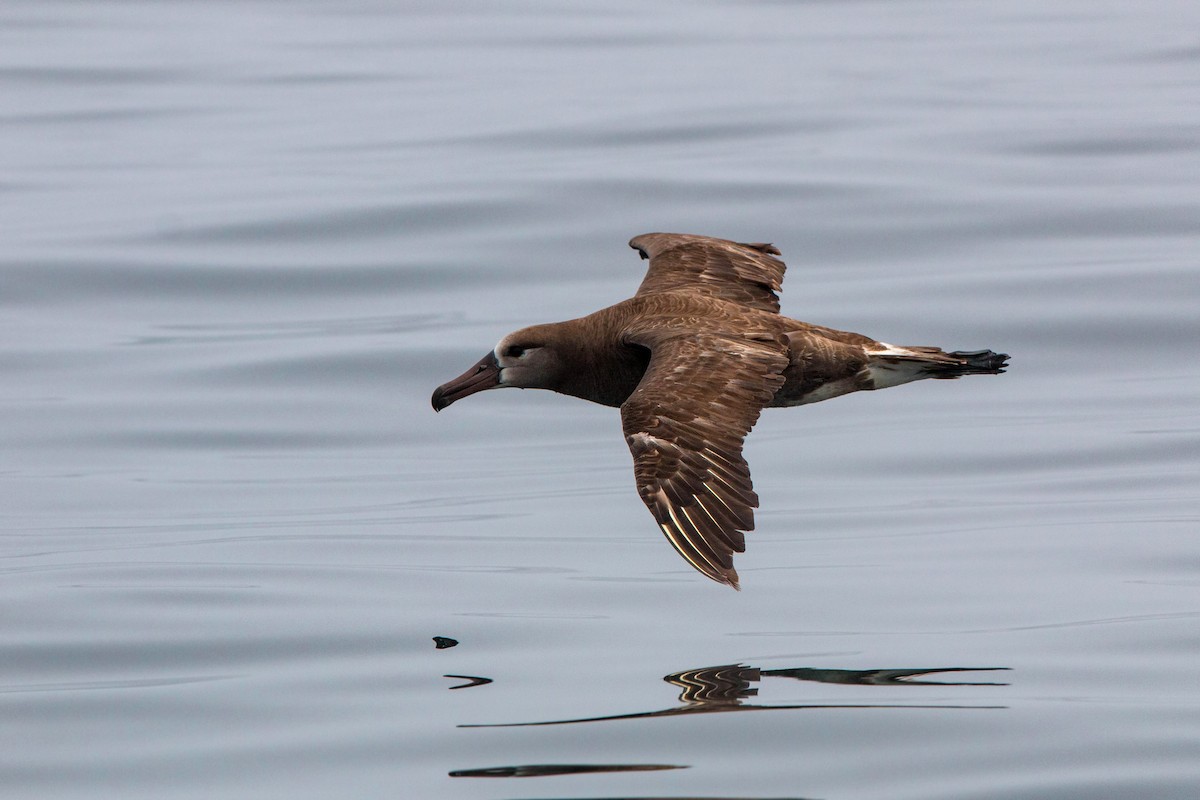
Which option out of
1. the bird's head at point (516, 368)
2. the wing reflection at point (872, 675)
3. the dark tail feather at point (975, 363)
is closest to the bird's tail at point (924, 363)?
the dark tail feather at point (975, 363)

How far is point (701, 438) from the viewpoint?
371 inches

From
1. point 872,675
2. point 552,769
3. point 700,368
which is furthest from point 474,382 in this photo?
point 552,769

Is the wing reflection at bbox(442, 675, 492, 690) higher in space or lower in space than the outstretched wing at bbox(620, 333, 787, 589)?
lower

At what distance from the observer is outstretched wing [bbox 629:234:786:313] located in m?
12.3

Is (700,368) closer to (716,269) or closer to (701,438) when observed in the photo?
(701,438)

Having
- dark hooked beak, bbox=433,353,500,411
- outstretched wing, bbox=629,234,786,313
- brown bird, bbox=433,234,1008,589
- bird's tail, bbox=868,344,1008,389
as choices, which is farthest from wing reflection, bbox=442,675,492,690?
outstretched wing, bbox=629,234,786,313

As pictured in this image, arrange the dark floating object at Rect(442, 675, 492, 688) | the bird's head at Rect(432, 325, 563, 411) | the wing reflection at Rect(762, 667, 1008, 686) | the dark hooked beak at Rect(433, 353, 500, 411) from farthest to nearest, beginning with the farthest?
the dark hooked beak at Rect(433, 353, 500, 411), the bird's head at Rect(432, 325, 563, 411), the dark floating object at Rect(442, 675, 492, 688), the wing reflection at Rect(762, 667, 1008, 686)

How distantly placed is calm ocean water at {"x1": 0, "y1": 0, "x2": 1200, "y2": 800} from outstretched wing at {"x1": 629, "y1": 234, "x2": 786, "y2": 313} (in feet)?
5.48

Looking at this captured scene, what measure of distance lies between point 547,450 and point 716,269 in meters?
3.83

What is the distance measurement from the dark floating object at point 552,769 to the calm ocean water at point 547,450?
0.02 metres

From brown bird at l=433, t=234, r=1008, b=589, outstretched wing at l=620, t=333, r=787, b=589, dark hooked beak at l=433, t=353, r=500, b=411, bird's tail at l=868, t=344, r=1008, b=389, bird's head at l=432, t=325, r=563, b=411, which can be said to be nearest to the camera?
outstretched wing at l=620, t=333, r=787, b=589

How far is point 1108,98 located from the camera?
91.7ft

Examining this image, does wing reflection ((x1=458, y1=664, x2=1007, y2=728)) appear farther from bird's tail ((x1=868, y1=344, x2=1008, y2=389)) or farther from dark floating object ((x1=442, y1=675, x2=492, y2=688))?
bird's tail ((x1=868, y1=344, x2=1008, y2=389))

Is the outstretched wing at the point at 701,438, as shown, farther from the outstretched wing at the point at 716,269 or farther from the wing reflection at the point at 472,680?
the outstretched wing at the point at 716,269
